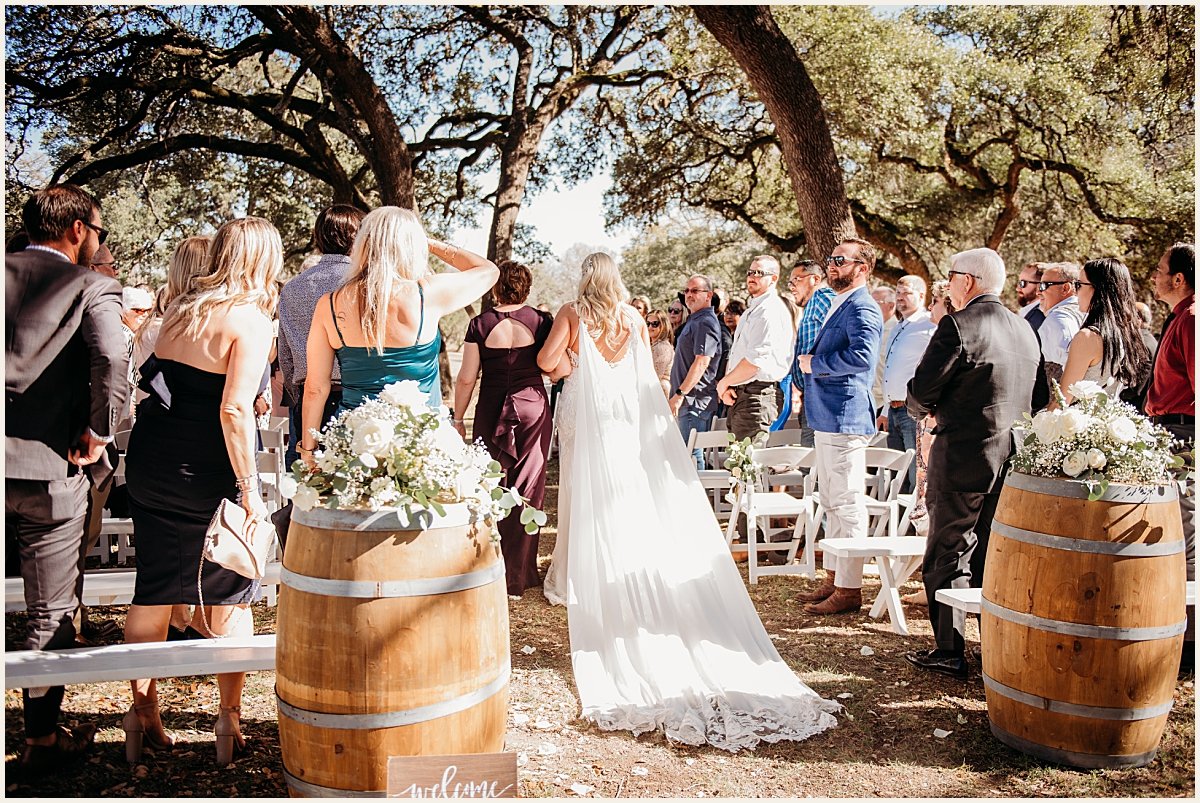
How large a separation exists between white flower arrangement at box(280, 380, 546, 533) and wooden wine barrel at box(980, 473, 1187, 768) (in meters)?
2.03

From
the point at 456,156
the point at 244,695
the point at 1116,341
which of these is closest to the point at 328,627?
the point at 244,695

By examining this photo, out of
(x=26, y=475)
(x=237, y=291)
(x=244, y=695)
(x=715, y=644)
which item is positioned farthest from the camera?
(x=715, y=644)

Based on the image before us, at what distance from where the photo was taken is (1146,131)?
1792 centimetres

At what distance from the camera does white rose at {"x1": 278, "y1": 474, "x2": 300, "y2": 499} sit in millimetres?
2562

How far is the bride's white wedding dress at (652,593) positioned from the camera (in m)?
4.00

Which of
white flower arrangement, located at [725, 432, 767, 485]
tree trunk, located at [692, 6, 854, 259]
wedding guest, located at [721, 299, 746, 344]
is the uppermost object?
tree trunk, located at [692, 6, 854, 259]

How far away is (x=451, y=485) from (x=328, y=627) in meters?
0.52

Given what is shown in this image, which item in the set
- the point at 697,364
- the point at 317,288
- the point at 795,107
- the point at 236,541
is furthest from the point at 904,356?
the point at 236,541

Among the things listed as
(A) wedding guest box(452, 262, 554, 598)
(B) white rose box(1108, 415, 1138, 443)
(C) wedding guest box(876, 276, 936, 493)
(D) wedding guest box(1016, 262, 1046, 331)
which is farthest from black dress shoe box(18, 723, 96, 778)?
(D) wedding guest box(1016, 262, 1046, 331)

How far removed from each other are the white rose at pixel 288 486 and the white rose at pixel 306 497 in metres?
0.02

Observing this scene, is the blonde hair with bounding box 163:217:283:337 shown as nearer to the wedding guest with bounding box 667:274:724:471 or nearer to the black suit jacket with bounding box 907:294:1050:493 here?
the black suit jacket with bounding box 907:294:1050:493

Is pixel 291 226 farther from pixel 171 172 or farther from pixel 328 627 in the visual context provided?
pixel 328 627

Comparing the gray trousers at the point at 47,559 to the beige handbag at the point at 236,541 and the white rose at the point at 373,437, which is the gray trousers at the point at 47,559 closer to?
the beige handbag at the point at 236,541

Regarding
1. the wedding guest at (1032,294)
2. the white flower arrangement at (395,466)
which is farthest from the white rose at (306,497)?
the wedding guest at (1032,294)
